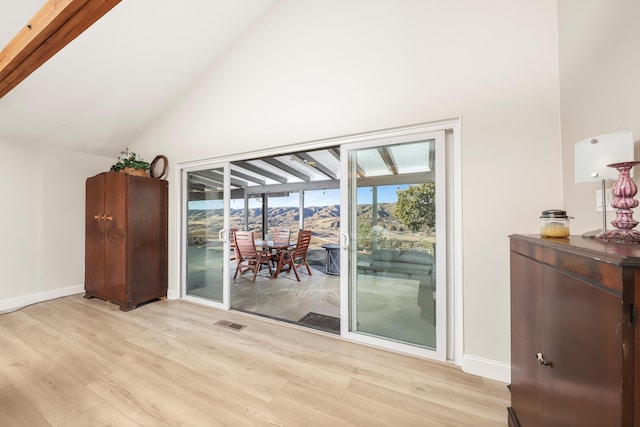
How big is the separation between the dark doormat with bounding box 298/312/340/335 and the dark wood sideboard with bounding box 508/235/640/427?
5.19ft

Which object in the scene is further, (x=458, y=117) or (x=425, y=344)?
(x=425, y=344)

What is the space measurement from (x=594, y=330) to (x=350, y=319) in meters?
1.84

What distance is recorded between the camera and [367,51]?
6.82 ft

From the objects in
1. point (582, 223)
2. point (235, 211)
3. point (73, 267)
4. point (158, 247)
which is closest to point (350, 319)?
point (582, 223)

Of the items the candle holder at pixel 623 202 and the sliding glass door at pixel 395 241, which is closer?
the candle holder at pixel 623 202

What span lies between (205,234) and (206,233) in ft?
0.08

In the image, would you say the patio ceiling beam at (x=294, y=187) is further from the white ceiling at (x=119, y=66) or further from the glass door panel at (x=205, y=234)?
the white ceiling at (x=119, y=66)

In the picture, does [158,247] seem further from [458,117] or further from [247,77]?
[458,117]

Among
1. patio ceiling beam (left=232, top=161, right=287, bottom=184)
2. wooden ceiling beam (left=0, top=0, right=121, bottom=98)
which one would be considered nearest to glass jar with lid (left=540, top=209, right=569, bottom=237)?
wooden ceiling beam (left=0, top=0, right=121, bottom=98)

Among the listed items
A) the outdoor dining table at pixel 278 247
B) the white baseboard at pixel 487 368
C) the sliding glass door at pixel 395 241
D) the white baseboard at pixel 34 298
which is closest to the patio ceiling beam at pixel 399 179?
the sliding glass door at pixel 395 241

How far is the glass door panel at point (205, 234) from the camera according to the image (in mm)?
3174

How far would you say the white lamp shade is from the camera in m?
0.89

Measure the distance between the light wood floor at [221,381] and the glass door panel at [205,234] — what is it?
796mm

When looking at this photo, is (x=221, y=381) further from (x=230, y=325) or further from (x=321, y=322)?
(x=321, y=322)
